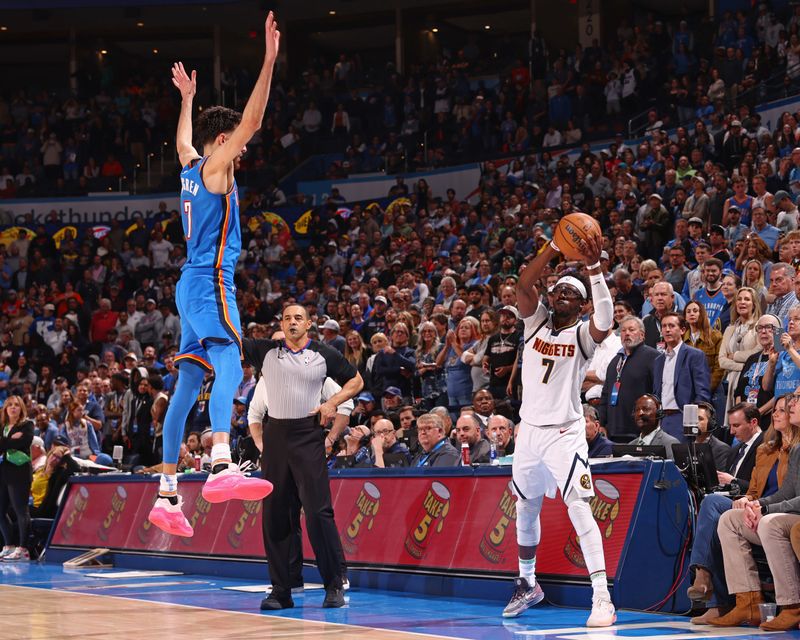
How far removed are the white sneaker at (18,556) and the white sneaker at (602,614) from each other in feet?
33.1

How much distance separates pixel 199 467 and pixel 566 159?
9.76 metres

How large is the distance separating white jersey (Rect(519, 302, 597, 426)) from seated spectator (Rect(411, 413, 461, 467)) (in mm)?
2369

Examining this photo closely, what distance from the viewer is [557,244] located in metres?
8.61

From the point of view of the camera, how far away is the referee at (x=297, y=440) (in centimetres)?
1009

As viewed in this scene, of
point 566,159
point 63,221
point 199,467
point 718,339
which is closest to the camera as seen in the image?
point 718,339

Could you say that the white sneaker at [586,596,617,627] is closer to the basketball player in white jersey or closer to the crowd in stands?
the basketball player in white jersey

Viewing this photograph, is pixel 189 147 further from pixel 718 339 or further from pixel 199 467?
pixel 199 467

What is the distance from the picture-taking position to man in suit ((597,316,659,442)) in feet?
36.8

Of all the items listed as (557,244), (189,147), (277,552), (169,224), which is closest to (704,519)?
(557,244)

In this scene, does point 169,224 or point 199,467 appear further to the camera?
point 169,224

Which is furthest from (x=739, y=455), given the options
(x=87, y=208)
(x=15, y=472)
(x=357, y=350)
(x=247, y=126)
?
(x=87, y=208)

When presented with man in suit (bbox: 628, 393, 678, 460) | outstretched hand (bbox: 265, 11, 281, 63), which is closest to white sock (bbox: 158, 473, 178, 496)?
outstretched hand (bbox: 265, 11, 281, 63)

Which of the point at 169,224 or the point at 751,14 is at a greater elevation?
the point at 751,14

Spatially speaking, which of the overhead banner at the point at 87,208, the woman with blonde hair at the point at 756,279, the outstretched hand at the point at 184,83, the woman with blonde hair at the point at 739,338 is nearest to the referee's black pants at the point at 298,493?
the outstretched hand at the point at 184,83
